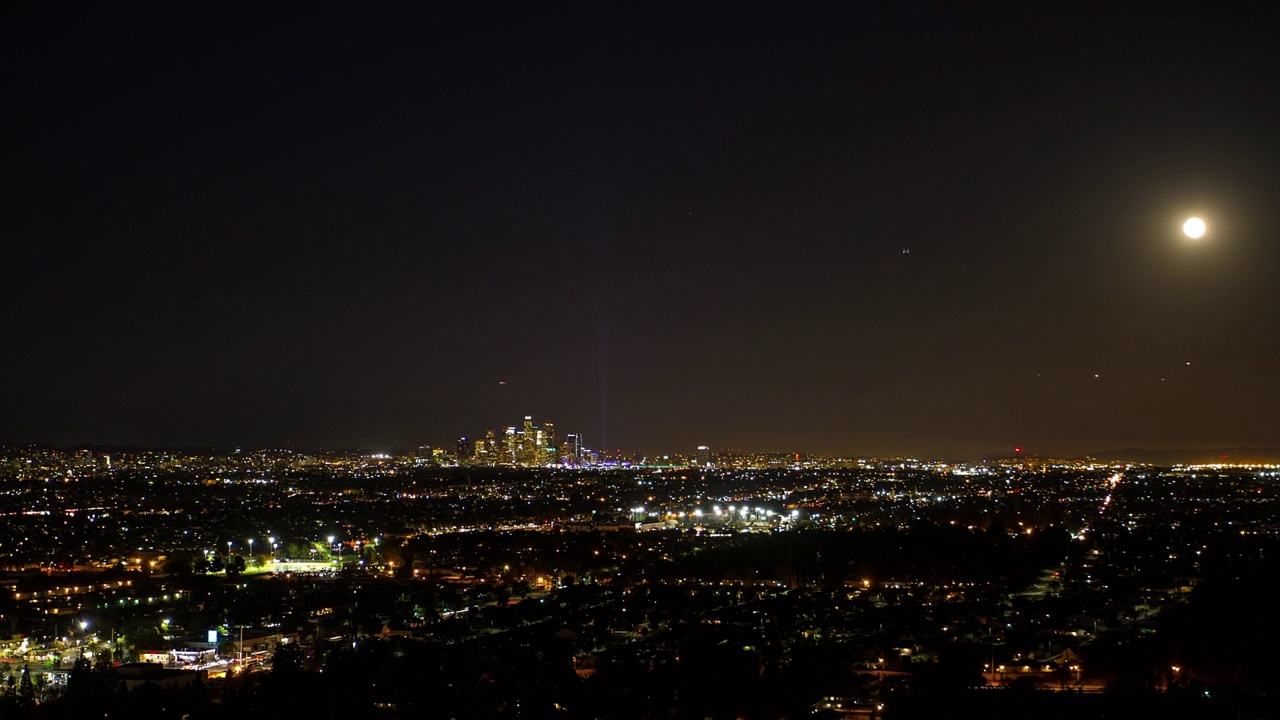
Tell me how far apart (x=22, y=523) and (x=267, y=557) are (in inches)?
795

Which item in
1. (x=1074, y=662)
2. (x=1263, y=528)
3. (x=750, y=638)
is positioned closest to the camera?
(x=1074, y=662)

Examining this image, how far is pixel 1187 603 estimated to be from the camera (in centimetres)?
2719

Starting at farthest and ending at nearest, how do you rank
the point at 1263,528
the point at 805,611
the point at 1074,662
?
the point at 1263,528
the point at 805,611
the point at 1074,662

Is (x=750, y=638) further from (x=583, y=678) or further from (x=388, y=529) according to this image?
(x=388, y=529)

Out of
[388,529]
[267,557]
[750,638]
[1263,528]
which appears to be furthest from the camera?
[388,529]

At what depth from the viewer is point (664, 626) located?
2605 centimetres

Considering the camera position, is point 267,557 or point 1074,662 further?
point 267,557

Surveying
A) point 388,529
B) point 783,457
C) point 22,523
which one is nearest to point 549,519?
point 388,529

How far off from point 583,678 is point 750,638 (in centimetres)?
494

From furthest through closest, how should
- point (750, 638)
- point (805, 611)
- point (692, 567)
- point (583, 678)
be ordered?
point (692, 567)
point (805, 611)
point (750, 638)
point (583, 678)

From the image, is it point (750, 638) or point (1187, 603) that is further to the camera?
point (1187, 603)

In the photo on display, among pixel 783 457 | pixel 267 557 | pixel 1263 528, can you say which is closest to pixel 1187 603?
pixel 1263 528

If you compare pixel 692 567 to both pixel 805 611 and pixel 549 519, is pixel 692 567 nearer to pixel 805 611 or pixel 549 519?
pixel 805 611

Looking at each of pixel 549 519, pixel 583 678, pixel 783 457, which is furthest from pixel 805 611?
pixel 783 457
